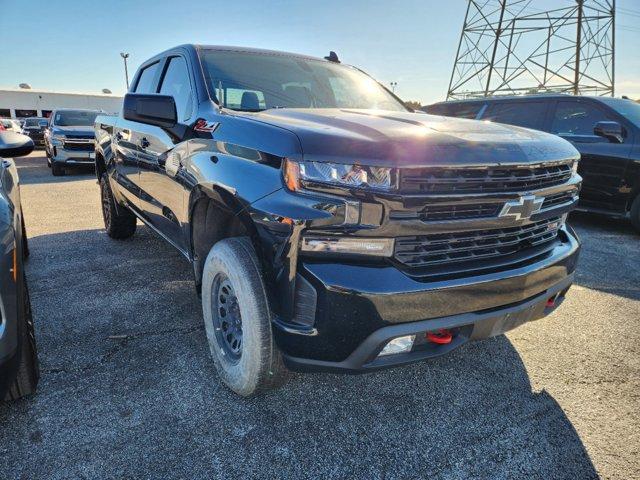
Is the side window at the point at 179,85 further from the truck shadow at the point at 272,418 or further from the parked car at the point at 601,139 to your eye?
the parked car at the point at 601,139

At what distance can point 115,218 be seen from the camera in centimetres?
502

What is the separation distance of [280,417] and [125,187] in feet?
9.29

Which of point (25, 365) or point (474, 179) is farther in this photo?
point (25, 365)

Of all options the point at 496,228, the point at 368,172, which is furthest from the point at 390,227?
the point at 496,228

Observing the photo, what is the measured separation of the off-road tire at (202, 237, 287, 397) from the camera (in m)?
1.96

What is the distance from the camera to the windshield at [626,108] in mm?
5711

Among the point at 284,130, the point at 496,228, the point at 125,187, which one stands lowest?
the point at 125,187

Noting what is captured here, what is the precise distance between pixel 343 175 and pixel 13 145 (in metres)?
2.04

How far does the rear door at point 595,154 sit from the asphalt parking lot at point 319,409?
285cm

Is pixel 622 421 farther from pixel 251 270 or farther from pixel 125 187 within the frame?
pixel 125 187

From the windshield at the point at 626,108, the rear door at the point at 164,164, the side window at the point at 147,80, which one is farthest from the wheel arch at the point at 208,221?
the windshield at the point at 626,108

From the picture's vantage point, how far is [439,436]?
205 cm

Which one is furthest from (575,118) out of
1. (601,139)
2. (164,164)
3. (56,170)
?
(56,170)

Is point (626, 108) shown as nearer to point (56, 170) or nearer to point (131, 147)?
point (131, 147)
